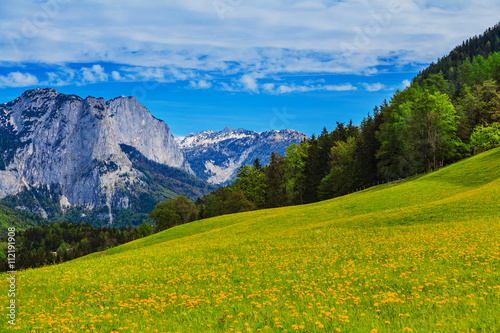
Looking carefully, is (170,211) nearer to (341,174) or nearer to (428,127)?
(341,174)

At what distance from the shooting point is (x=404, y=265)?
15.1 meters

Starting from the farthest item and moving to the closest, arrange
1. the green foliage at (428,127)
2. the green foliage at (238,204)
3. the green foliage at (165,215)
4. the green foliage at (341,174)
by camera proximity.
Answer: the green foliage at (165,215) < the green foliage at (238,204) < the green foliage at (341,174) < the green foliage at (428,127)

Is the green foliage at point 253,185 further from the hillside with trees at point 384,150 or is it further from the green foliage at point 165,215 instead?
the green foliage at point 165,215

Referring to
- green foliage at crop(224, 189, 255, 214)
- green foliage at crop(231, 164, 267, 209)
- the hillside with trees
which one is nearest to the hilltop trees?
the hillside with trees

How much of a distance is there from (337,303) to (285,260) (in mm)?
8264

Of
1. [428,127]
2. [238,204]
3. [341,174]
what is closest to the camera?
[428,127]

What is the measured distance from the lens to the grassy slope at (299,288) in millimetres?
9391

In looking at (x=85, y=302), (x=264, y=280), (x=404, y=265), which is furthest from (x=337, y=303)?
(x=85, y=302)

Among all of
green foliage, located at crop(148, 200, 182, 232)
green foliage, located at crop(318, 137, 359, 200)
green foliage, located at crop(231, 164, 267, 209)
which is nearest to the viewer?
green foliage, located at crop(318, 137, 359, 200)

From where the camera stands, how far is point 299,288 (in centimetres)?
1298

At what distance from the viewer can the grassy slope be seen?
9.39 m

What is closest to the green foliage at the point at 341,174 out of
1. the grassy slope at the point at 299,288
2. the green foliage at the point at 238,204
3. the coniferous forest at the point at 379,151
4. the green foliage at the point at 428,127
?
the coniferous forest at the point at 379,151

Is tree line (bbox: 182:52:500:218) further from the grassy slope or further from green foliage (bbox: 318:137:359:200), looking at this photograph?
the grassy slope

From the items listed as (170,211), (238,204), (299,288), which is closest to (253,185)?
(238,204)
